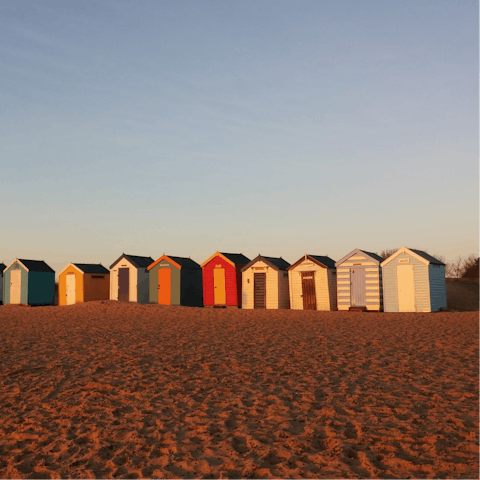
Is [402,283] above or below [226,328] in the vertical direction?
above

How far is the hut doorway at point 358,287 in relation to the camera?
26.4 meters

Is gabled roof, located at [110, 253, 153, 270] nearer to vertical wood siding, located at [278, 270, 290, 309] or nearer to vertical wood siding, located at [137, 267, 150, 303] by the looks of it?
vertical wood siding, located at [137, 267, 150, 303]

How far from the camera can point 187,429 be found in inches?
271

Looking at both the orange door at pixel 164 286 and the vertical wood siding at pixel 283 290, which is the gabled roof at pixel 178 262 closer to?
the orange door at pixel 164 286

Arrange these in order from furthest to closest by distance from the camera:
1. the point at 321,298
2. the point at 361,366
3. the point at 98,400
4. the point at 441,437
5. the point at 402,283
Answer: the point at 321,298
the point at 402,283
the point at 361,366
the point at 98,400
the point at 441,437

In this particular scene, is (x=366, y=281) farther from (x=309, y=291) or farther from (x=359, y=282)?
(x=309, y=291)

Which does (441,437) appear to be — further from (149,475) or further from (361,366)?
(361,366)

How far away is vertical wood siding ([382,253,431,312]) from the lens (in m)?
25.1

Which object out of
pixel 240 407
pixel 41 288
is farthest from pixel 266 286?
pixel 240 407

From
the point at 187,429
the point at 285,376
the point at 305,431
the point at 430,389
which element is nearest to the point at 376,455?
the point at 305,431

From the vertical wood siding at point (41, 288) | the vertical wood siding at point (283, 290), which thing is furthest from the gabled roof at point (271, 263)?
the vertical wood siding at point (41, 288)

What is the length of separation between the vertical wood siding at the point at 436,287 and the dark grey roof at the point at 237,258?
1142 centimetres

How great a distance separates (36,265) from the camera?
3800cm

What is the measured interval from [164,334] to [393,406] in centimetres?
1037
